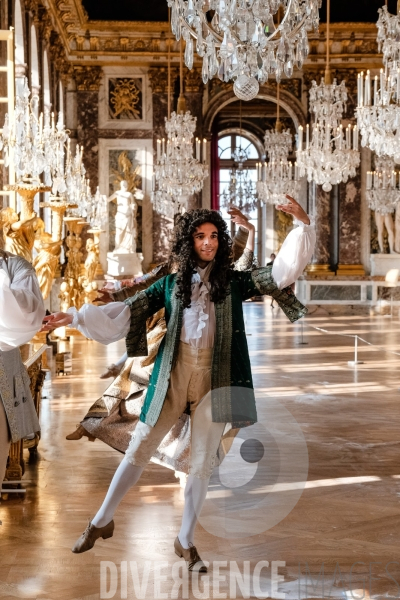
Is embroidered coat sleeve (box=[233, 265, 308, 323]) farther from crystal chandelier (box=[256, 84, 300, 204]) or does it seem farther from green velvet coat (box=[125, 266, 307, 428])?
crystal chandelier (box=[256, 84, 300, 204])

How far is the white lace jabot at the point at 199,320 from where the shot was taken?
147 inches

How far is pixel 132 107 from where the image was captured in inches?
774

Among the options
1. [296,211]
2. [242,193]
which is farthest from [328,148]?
[242,193]

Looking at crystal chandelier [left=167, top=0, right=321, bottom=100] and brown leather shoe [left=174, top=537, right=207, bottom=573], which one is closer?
brown leather shoe [left=174, top=537, right=207, bottom=573]

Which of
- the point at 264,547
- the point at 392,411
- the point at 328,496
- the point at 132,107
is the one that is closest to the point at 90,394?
the point at 392,411

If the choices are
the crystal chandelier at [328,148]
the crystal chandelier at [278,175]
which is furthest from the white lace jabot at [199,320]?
the crystal chandelier at [278,175]

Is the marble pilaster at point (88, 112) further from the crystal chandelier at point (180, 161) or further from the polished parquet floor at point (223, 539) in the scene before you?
the polished parquet floor at point (223, 539)

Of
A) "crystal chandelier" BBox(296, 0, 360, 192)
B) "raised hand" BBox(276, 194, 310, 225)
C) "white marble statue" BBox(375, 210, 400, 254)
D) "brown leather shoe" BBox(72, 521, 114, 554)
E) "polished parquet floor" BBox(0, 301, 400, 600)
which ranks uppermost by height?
"crystal chandelier" BBox(296, 0, 360, 192)

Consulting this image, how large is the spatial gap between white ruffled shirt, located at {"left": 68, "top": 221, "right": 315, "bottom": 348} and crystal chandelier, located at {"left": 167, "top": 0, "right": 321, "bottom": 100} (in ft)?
7.51

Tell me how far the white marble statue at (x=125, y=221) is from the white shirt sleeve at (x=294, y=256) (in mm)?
15524

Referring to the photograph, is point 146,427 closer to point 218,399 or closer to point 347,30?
point 218,399

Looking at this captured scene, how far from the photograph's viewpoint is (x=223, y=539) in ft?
13.4

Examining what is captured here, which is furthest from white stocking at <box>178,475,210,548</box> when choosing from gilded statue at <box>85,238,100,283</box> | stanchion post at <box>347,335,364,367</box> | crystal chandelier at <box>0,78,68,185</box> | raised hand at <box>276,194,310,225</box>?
gilded statue at <box>85,238,100,283</box>

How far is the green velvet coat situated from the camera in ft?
12.1
